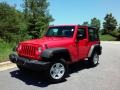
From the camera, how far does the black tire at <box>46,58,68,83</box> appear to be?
25.6 feet

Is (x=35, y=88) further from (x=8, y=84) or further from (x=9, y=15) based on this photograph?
(x=9, y=15)

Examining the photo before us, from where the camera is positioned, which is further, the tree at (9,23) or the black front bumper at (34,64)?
the tree at (9,23)

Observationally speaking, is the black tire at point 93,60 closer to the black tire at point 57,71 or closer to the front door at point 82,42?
the front door at point 82,42

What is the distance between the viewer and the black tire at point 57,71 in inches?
307

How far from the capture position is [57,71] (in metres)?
8.05

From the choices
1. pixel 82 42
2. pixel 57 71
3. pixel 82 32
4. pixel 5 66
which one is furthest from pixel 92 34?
pixel 5 66

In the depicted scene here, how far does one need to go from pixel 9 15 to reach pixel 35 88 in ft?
41.7

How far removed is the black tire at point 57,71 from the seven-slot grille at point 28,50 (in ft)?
2.52

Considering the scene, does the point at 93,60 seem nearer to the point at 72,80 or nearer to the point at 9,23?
the point at 72,80

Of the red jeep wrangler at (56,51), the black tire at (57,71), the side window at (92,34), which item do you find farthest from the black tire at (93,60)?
the black tire at (57,71)

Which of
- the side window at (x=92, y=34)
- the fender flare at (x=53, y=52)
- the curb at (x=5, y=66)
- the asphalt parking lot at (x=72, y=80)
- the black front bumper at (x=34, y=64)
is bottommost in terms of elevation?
the asphalt parking lot at (x=72, y=80)

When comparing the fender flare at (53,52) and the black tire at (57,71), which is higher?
the fender flare at (53,52)

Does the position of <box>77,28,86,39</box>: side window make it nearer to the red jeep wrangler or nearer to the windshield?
the red jeep wrangler

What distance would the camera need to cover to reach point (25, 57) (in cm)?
828
